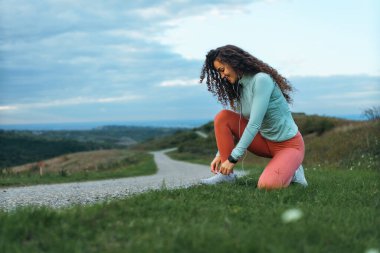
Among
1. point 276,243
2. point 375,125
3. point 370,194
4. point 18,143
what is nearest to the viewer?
point 276,243

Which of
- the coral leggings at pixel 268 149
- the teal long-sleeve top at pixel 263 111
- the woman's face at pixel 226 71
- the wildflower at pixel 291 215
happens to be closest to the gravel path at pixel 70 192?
the coral leggings at pixel 268 149

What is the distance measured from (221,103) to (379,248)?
4.38m

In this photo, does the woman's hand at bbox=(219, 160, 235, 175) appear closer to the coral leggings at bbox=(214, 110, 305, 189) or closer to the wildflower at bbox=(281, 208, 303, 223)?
the coral leggings at bbox=(214, 110, 305, 189)

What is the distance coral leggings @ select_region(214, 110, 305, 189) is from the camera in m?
7.18

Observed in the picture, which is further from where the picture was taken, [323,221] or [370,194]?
[370,194]

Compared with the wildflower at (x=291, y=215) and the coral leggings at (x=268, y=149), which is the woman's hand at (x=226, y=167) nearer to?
the coral leggings at (x=268, y=149)

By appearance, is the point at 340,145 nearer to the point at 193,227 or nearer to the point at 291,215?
the point at 291,215

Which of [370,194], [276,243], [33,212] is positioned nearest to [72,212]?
[33,212]

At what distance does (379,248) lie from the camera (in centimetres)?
394

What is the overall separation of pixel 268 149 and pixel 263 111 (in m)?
1.00

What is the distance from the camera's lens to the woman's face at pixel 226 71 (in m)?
7.37

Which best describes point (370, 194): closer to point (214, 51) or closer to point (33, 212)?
point (214, 51)

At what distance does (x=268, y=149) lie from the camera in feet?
25.4

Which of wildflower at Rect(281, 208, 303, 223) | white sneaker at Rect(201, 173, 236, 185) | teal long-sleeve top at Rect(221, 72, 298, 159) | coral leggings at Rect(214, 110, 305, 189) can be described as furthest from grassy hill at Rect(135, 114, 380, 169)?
wildflower at Rect(281, 208, 303, 223)
